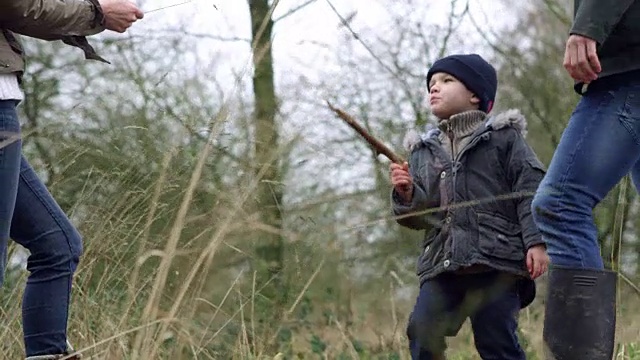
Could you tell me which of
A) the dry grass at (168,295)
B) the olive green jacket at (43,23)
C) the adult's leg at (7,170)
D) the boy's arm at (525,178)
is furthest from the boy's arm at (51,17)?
the boy's arm at (525,178)

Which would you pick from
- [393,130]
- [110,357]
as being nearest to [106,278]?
[110,357]

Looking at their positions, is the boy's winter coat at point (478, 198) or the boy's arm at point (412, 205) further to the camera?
the boy's arm at point (412, 205)

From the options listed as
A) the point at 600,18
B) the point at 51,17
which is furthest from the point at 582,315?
the point at 51,17

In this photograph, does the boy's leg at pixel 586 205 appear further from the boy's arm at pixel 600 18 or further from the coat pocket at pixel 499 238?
the coat pocket at pixel 499 238

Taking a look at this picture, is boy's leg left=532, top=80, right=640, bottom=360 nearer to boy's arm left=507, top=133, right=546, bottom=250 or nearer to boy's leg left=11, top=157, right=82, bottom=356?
boy's arm left=507, top=133, right=546, bottom=250

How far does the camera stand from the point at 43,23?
9.87 ft

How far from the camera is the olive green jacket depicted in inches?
114

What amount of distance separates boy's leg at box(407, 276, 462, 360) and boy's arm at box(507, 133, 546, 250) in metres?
0.33

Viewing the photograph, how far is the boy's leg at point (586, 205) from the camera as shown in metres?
2.78

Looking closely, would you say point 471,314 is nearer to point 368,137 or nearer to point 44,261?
point 368,137

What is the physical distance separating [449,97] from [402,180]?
17.8 inches

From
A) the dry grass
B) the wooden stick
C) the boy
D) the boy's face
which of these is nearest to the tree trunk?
the dry grass

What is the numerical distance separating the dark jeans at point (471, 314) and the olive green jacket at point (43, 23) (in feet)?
4.69

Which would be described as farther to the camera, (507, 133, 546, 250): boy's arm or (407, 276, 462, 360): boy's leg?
(407, 276, 462, 360): boy's leg
